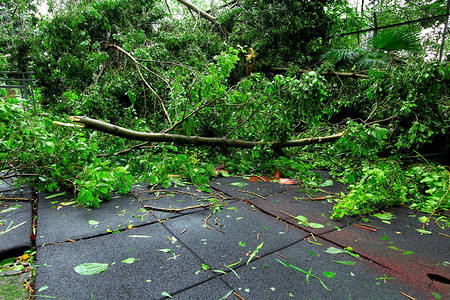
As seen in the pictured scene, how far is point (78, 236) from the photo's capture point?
4.97 feet

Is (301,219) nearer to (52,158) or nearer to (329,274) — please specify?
(329,274)

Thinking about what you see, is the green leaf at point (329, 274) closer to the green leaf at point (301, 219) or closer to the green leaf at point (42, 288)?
the green leaf at point (301, 219)

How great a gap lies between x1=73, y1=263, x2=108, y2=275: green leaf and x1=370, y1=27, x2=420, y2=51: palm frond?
16.5 feet

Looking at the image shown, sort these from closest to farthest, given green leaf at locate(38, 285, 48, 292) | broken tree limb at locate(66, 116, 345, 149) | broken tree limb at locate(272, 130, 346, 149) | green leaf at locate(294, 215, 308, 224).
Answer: green leaf at locate(38, 285, 48, 292), green leaf at locate(294, 215, 308, 224), broken tree limb at locate(66, 116, 345, 149), broken tree limb at locate(272, 130, 346, 149)

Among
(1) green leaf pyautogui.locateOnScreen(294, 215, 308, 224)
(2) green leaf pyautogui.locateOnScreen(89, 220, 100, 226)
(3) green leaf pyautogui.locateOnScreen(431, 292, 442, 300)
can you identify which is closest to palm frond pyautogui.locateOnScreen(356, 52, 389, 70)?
(1) green leaf pyautogui.locateOnScreen(294, 215, 308, 224)

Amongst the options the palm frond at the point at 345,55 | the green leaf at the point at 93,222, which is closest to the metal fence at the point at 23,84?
the green leaf at the point at 93,222

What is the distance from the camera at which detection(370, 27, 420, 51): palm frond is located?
417cm

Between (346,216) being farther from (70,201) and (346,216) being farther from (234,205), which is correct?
(70,201)

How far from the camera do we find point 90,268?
3.95 feet

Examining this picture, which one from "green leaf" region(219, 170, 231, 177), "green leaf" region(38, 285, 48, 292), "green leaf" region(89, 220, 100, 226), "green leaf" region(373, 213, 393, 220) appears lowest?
"green leaf" region(373, 213, 393, 220)

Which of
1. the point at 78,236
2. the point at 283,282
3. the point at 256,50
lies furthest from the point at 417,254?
the point at 256,50

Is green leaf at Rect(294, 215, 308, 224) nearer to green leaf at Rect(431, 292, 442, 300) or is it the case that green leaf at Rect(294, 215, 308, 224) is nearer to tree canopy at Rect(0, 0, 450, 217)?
tree canopy at Rect(0, 0, 450, 217)

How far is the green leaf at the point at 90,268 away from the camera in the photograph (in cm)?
117

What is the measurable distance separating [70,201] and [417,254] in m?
2.39
